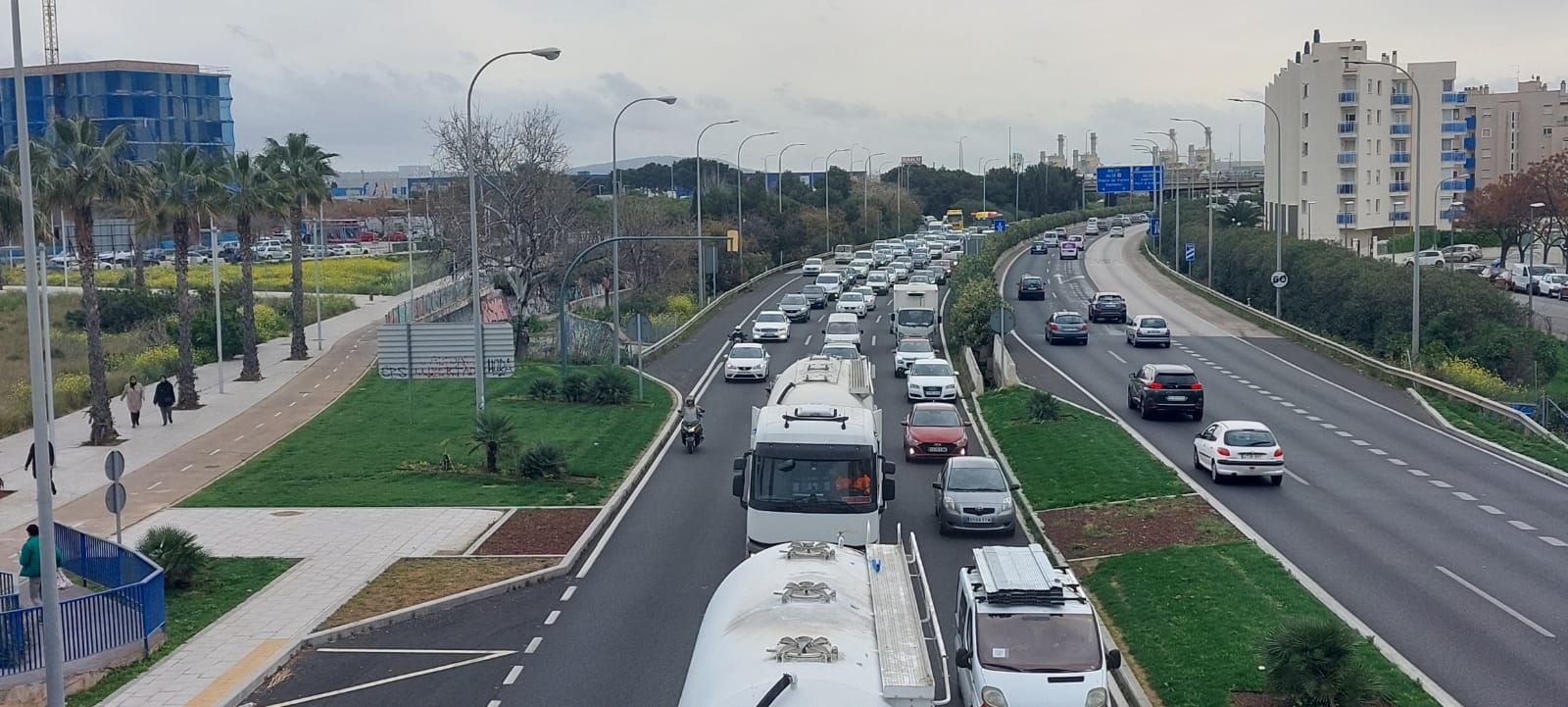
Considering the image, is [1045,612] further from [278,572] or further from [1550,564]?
[278,572]

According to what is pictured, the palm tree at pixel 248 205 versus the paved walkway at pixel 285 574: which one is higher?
the palm tree at pixel 248 205

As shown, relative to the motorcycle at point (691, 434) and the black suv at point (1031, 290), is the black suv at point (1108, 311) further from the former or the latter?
the motorcycle at point (691, 434)

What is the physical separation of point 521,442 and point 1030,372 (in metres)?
19.5

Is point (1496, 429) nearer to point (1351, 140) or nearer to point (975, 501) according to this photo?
point (975, 501)

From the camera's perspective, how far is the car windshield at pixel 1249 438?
29031 millimetres

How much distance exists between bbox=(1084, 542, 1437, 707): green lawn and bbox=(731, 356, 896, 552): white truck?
3627mm

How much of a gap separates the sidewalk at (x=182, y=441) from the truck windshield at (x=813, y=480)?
1360cm

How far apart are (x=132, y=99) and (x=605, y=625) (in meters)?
141

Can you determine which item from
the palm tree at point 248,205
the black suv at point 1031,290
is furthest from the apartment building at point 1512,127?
the palm tree at point 248,205

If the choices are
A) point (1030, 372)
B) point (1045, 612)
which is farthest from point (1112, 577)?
point (1030, 372)

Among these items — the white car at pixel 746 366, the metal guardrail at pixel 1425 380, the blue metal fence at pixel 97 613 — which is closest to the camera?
the blue metal fence at pixel 97 613

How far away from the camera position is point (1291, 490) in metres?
28.4

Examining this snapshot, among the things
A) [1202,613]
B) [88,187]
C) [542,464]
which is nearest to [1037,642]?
[1202,613]

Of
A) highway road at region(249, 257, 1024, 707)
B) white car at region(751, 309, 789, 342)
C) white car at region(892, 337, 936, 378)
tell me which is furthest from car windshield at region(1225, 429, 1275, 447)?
white car at region(751, 309, 789, 342)
